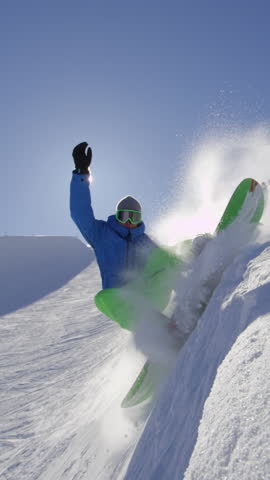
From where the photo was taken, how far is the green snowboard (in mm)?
2711

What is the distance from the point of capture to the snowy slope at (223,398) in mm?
974

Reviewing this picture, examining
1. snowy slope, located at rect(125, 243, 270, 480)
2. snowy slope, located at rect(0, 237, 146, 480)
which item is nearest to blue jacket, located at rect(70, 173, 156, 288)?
snowy slope, located at rect(0, 237, 146, 480)

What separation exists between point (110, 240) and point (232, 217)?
5.13ft

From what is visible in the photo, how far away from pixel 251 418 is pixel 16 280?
17.5 metres

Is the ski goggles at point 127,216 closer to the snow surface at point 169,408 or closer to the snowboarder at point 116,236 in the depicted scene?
the snowboarder at point 116,236

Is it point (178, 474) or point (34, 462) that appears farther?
point (34, 462)

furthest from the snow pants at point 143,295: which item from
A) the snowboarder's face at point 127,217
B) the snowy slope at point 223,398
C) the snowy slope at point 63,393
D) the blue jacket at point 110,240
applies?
the snowy slope at point 223,398

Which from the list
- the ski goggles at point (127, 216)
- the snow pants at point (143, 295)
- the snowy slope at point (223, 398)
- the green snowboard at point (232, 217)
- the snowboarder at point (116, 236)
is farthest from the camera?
the ski goggles at point (127, 216)

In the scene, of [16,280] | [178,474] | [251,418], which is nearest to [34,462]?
[178,474]

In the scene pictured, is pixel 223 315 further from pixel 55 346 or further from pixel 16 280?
pixel 16 280

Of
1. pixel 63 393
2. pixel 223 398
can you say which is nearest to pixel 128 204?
pixel 63 393

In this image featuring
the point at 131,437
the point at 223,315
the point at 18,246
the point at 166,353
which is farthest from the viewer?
the point at 18,246

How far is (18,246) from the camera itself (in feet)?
76.5

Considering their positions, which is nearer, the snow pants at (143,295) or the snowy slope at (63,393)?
the snowy slope at (63,393)
